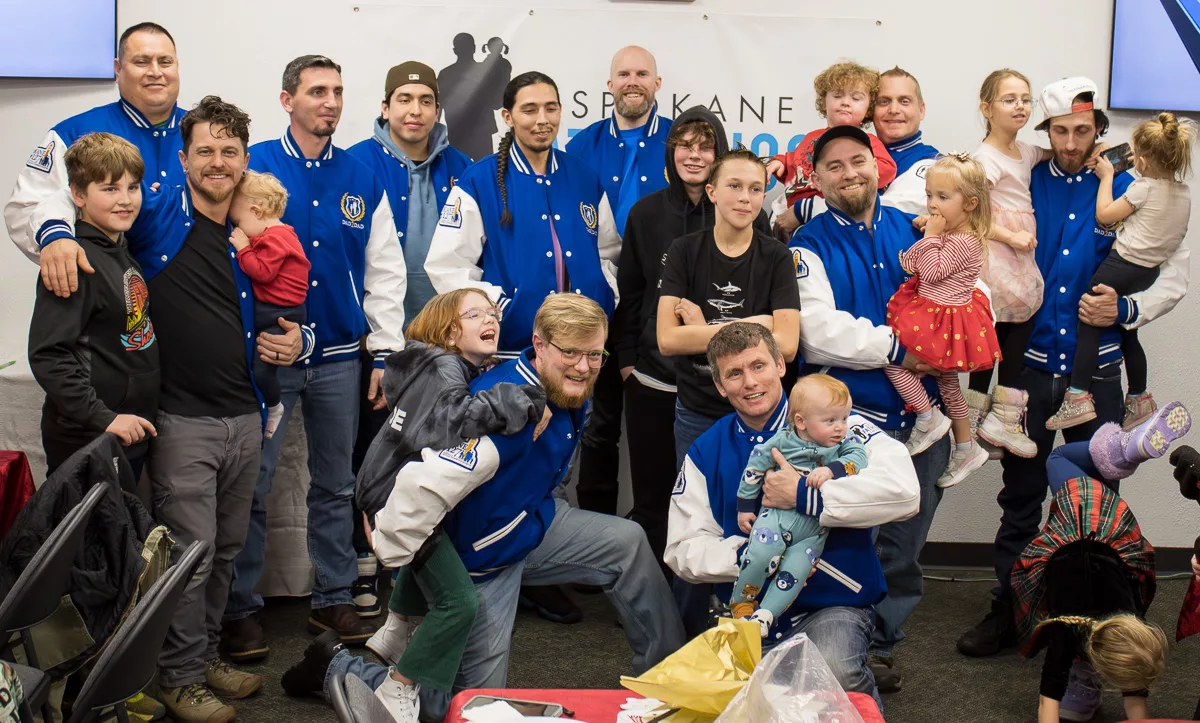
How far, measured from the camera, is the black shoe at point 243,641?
3596mm

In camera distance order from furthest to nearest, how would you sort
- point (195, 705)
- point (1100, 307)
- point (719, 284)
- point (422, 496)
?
point (1100, 307) < point (719, 284) < point (195, 705) < point (422, 496)

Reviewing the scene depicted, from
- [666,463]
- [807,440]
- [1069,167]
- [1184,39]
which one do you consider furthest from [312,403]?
[1184,39]

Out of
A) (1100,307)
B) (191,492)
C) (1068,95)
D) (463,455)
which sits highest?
(1068,95)

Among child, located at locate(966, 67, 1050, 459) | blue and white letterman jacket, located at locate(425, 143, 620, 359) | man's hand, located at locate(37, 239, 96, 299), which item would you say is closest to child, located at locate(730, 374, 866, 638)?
blue and white letterman jacket, located at locate(425, 143, 620, 359)

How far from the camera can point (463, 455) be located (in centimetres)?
261

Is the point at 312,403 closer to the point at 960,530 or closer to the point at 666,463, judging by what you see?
the point at 666,463

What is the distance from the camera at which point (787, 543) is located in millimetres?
2656

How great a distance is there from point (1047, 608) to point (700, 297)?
1.27 m

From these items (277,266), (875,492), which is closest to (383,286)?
(277,266)

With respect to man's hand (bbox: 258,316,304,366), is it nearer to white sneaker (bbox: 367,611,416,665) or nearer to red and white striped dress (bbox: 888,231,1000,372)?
white sneaker (bbox: 367,611,416,665)

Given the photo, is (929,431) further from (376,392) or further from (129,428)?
(129,428)

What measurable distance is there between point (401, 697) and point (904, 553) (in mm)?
1588

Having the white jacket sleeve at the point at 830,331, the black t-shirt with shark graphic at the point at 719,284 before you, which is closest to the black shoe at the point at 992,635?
the white jacket sleeve at the point at 830,331

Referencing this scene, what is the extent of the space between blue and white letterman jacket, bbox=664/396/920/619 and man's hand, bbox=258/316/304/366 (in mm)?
1238
